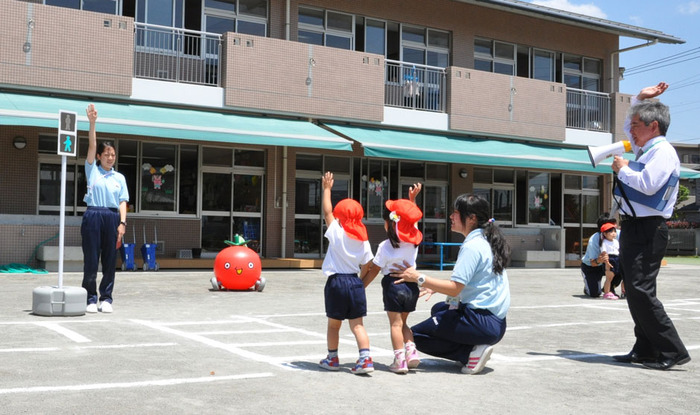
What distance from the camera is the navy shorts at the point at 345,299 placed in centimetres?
536

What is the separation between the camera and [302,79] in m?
18.4

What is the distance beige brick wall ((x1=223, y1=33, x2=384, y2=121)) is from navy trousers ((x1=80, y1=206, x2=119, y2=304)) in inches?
366

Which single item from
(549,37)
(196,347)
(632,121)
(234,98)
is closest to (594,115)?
(549,37)

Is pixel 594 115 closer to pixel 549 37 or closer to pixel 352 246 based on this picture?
pixel 549 37

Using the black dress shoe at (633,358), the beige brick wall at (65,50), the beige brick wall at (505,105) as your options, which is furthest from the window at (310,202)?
the black dress shoe at (633,358)

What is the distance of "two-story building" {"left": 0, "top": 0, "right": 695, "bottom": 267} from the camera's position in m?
15.7

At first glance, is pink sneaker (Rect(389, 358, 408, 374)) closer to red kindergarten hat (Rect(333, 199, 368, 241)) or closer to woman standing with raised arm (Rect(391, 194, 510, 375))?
woman standing with raised arm (Rect(391, 194, 510, 375))

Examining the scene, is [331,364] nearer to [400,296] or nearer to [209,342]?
[400,296]

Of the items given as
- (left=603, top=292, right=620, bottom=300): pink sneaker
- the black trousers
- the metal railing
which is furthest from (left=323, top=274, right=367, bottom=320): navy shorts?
the metal railing

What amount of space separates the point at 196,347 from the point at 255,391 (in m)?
1.77

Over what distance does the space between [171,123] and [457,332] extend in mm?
10776

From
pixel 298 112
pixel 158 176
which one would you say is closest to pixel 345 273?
pixel 158 176

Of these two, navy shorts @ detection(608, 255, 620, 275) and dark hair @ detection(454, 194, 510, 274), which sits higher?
dark hair @ detection(454, 194, 510, 274)

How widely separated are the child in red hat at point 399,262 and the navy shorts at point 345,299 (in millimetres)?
205
